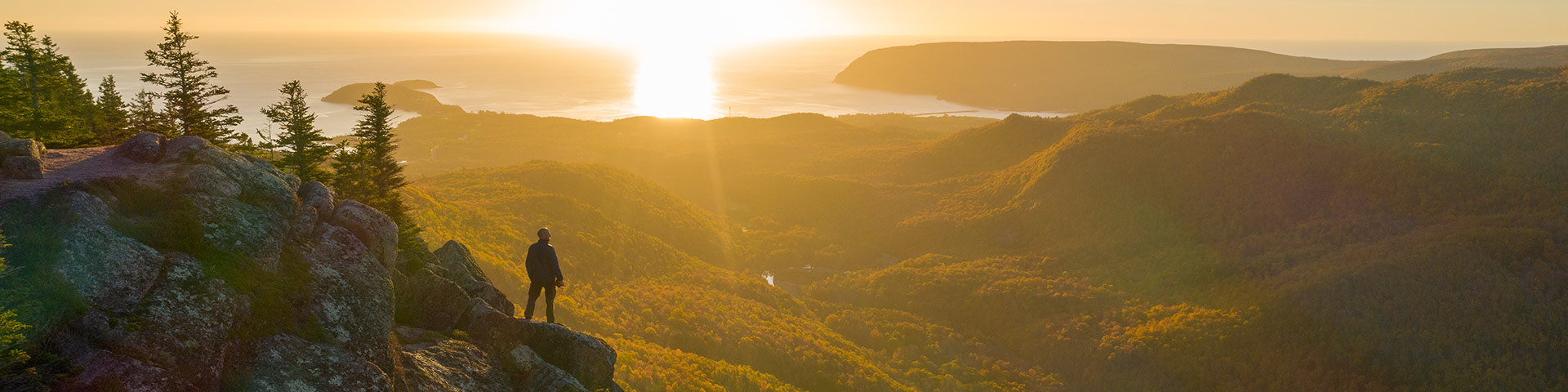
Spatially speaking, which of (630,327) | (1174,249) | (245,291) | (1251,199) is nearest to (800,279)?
(630,327)

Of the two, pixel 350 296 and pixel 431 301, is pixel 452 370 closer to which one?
pixel 350 296

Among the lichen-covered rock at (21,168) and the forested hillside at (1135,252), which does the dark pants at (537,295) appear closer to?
the forested hillside at (1135,252)

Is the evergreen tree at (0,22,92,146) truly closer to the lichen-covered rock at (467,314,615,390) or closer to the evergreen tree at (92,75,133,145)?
the evergreen tree at (92,75,133,145)

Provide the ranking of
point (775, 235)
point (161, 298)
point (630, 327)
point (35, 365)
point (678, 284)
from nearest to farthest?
point (35, 365) < point (161, 298) < point (630, 327) < point (678, 284) < point (775, 235)

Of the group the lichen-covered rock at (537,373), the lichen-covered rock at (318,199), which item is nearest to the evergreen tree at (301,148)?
the lichen-covered rock at (318,199)

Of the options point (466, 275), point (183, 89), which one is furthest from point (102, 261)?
point (183, 89)

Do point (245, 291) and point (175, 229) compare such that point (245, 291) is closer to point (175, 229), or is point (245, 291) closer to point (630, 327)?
point (175, 229)
